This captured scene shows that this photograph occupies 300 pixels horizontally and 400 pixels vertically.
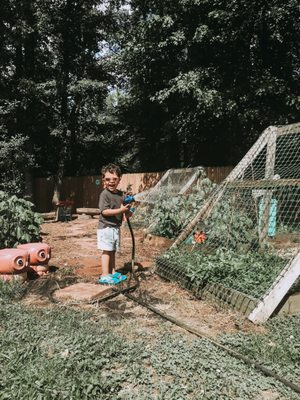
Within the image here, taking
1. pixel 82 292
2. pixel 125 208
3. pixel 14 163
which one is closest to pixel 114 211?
pixel 125 208

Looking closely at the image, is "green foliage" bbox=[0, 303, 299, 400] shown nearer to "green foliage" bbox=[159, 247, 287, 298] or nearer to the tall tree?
"green foliage" bbox=[159, 247, 287, 298]

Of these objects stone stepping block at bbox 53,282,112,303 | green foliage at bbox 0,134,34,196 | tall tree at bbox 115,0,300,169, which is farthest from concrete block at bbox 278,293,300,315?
green foliage at bbox 0,134,34,196

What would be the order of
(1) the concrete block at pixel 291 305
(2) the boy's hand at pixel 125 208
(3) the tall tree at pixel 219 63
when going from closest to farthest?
1. (1) the concrete block at pixel 291 305
2. (2) the boy's hand at pixel 125 208
3. (3) the tall tree at pixel 219 63

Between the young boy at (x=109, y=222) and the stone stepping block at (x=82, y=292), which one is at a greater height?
the young boy at (x=109, y=222)

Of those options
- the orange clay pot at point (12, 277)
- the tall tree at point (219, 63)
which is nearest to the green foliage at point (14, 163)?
the tall tree at point (219, 63)

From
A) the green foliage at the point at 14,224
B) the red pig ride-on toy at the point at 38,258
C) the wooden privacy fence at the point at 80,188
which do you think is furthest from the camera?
the wooden privacy fence at the point at 80,188

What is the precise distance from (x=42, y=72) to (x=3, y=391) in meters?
18.9

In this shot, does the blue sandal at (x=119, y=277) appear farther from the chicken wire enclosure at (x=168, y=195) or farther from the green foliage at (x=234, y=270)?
the chicken wire enclosure at (x=168, y=195)

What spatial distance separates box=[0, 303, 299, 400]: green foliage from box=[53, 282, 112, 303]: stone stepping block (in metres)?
0.77

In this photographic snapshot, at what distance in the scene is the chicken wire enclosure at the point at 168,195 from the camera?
7.97m

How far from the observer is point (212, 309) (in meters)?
3.97

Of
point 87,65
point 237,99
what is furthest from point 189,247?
point 87,65

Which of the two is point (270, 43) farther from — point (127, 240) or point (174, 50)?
point (127, 240)

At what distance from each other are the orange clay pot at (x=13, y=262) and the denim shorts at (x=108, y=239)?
3.13 ft
